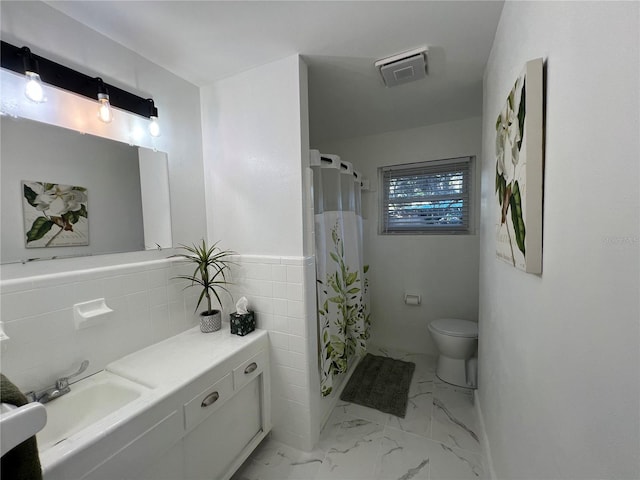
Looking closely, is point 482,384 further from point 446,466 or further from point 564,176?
point 564,176

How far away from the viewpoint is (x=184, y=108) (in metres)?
1.61

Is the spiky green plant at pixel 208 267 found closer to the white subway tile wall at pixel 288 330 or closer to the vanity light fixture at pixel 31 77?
the white subway tile wall at pixel 288 330

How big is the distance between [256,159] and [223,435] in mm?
1492

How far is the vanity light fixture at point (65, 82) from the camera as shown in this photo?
0.97 metres

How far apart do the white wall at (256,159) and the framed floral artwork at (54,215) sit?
0.69 meters

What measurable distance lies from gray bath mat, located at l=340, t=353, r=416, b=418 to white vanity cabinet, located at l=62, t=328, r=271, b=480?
804mm

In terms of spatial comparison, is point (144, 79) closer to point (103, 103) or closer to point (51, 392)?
point (103, 103)

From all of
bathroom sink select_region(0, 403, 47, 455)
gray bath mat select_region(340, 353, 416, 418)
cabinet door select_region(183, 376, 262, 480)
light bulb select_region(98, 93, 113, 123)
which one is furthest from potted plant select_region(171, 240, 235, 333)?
gray bath mat select_region(340, 353, 416, 418)

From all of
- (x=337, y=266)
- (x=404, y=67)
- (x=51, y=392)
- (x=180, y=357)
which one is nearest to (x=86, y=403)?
(x=51, y=392)

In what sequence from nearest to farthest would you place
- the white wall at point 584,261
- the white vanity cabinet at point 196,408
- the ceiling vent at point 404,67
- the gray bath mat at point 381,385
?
the white wall at point 584,261 → the white vanity cabinet at point 196,408 → the ceiling vent at point 404,67 → the gray bath mat at point 381,385

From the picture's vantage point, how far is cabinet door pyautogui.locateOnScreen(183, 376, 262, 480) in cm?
110

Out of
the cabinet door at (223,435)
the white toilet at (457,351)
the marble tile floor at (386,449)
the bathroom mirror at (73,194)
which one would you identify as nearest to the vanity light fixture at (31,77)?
the bathroom mirror at (73,194)

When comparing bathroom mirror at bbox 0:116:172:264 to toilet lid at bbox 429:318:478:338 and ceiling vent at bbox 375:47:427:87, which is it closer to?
ceiling vent at bbox 375:47:427:87

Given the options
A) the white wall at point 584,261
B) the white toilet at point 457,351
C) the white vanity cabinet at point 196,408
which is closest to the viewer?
the white wall at point 584,261
